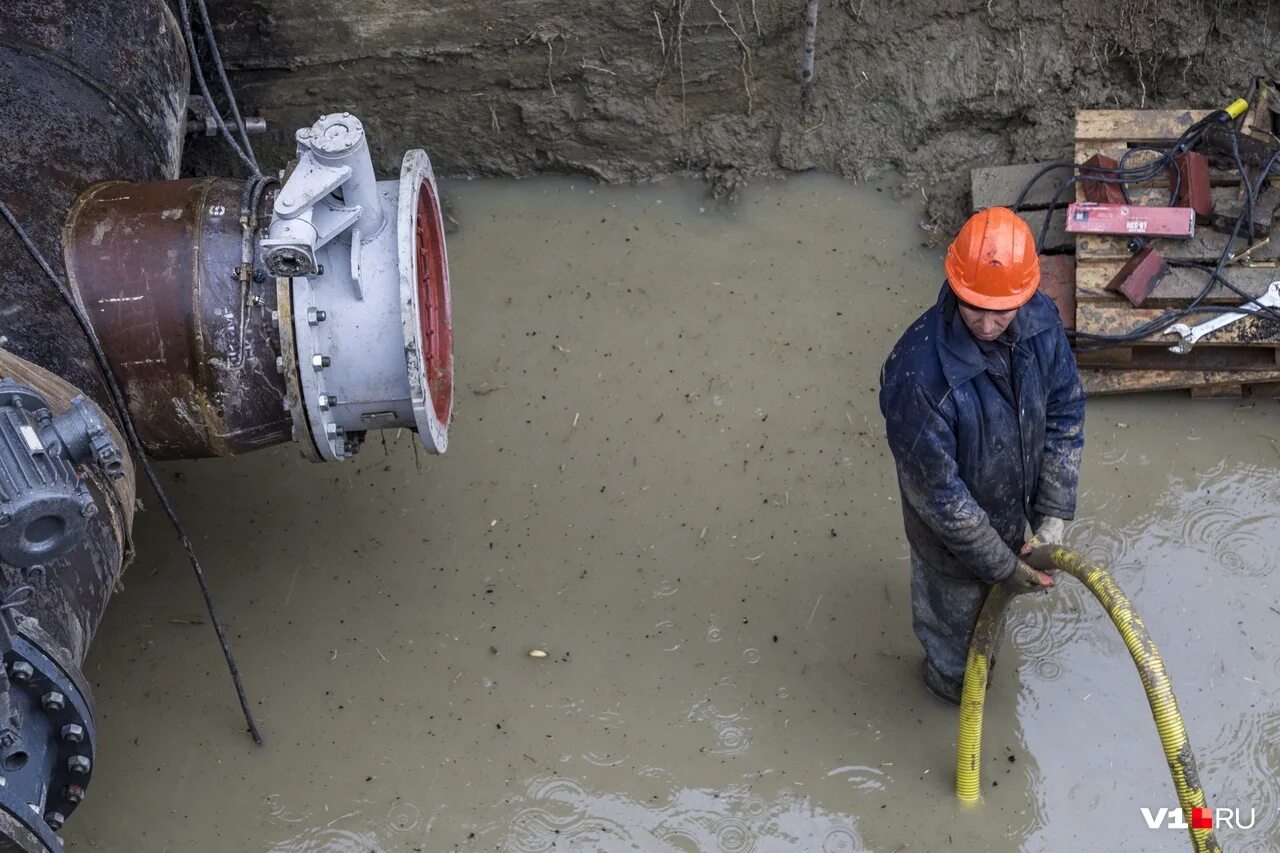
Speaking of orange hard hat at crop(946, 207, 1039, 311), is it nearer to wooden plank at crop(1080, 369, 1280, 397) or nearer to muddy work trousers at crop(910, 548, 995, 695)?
muddy work trousers at crop(910, 548, 995, 695)

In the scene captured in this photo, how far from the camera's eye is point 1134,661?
3.55 meters

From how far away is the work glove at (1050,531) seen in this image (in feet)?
12.9

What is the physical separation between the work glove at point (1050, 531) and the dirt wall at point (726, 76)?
2.20 meters

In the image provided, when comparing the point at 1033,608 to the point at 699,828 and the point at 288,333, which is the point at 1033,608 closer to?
the point at 699,828

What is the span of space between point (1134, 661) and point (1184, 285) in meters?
2.22

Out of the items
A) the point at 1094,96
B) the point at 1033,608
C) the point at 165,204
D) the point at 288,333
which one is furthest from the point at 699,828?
the point at 1094,96

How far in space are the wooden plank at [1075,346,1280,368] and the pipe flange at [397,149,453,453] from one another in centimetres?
241

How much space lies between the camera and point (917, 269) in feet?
18.8

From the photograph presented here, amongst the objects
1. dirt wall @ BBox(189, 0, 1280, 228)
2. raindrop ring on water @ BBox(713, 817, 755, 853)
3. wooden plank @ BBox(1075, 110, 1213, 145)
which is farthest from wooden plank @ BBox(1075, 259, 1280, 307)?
raindrop ring on water @ BBox(713, 817, 755, 853)

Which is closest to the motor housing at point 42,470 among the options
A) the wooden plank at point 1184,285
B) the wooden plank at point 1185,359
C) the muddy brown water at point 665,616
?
the muddy brown water at point 665,616

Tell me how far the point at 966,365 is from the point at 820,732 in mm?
1497

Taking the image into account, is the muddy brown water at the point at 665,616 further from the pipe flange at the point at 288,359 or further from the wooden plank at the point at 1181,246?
the pipe flange at the point at 288,359

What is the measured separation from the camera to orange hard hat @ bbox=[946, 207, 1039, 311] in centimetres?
351

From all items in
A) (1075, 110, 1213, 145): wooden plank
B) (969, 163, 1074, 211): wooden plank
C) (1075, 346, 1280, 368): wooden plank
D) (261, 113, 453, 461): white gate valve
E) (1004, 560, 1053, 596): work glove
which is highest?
(261, 113, 453, 461): white gate valve
